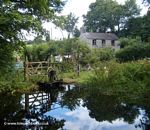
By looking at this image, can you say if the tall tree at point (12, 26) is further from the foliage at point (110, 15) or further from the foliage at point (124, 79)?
the foliage at point (110, 15)

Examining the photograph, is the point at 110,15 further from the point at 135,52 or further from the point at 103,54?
the point at 135,52

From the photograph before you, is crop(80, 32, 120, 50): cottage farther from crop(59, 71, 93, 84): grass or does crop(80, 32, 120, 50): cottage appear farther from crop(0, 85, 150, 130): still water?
crop(0, 85, 150, 130): still water

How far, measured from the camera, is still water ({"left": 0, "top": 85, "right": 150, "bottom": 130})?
1081 cm

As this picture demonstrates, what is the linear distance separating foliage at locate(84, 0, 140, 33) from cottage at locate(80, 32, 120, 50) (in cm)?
848

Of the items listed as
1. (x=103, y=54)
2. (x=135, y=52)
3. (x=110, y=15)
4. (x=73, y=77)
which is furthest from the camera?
(x=110, y=15)

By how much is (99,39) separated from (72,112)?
49.5 meters

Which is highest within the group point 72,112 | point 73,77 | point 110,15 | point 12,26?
point 110,15

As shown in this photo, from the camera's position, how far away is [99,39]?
62375mm

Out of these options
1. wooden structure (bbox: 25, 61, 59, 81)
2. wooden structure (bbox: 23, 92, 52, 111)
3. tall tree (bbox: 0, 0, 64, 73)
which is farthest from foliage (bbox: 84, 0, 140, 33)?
tall tree (bbox: 0, 0, 64, 73)

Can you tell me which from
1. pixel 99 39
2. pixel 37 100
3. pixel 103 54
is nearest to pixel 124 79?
pixel 37 100

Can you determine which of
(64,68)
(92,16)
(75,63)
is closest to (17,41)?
(64,68)

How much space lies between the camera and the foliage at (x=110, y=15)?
237ft

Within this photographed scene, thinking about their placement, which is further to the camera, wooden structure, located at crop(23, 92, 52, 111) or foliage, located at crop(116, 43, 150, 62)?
foliage, located at crop(116, 43, 150, 62)

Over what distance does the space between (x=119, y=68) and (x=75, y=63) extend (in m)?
12.4
